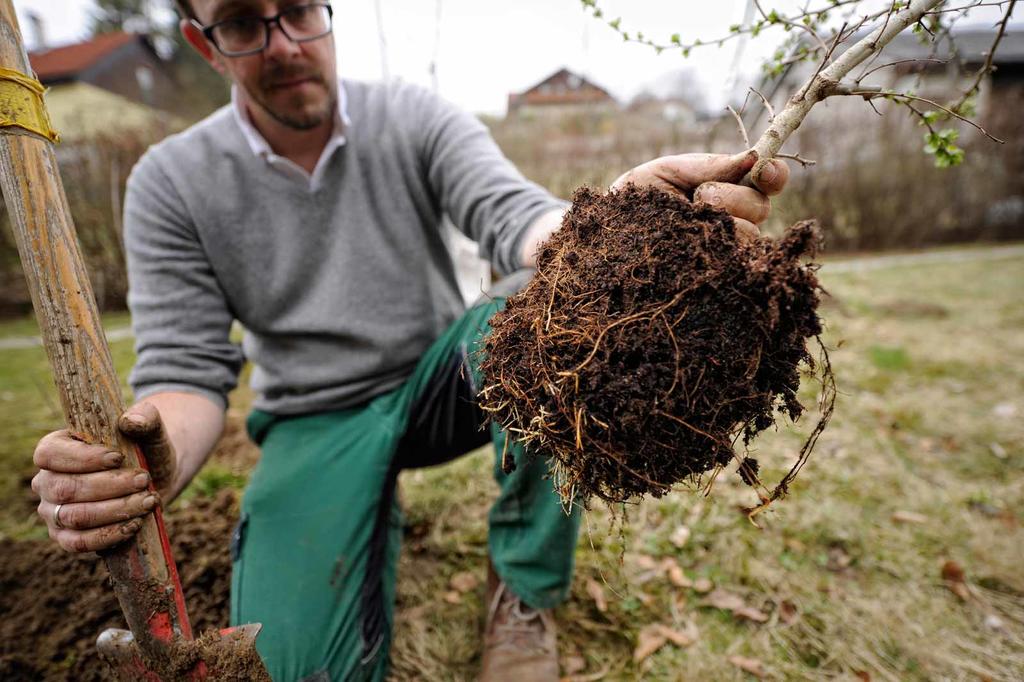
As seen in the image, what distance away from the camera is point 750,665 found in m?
1.61

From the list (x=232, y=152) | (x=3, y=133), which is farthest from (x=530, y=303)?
(x=232, y=152)

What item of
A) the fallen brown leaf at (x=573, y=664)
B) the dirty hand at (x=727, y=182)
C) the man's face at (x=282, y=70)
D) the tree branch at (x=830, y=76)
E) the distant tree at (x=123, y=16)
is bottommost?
the fallen brown leaf at (x=573, y=664)

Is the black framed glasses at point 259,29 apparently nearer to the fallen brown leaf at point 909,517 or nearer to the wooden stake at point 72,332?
the wooden stake at point 72,332

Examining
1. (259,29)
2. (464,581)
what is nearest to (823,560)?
(464,581)

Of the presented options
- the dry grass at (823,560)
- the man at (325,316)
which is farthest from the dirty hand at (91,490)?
the dry grass at (823,560)

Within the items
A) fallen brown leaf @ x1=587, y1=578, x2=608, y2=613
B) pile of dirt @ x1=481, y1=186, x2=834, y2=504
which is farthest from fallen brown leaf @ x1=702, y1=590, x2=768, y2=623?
pile of dirt @ x1=481, y1=186, x2=834, y2=504

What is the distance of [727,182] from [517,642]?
1.49 metres

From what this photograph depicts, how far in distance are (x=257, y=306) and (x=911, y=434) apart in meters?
3.39

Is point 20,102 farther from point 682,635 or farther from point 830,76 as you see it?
point 682,635

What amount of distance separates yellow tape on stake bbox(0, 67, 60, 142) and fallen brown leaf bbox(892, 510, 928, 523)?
306 centimetres

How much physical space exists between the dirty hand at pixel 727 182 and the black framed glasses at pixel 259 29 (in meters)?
1.37

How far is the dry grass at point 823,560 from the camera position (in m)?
1.64

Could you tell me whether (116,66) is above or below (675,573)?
above

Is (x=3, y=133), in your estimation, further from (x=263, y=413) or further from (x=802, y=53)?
(x=802, y=53)
